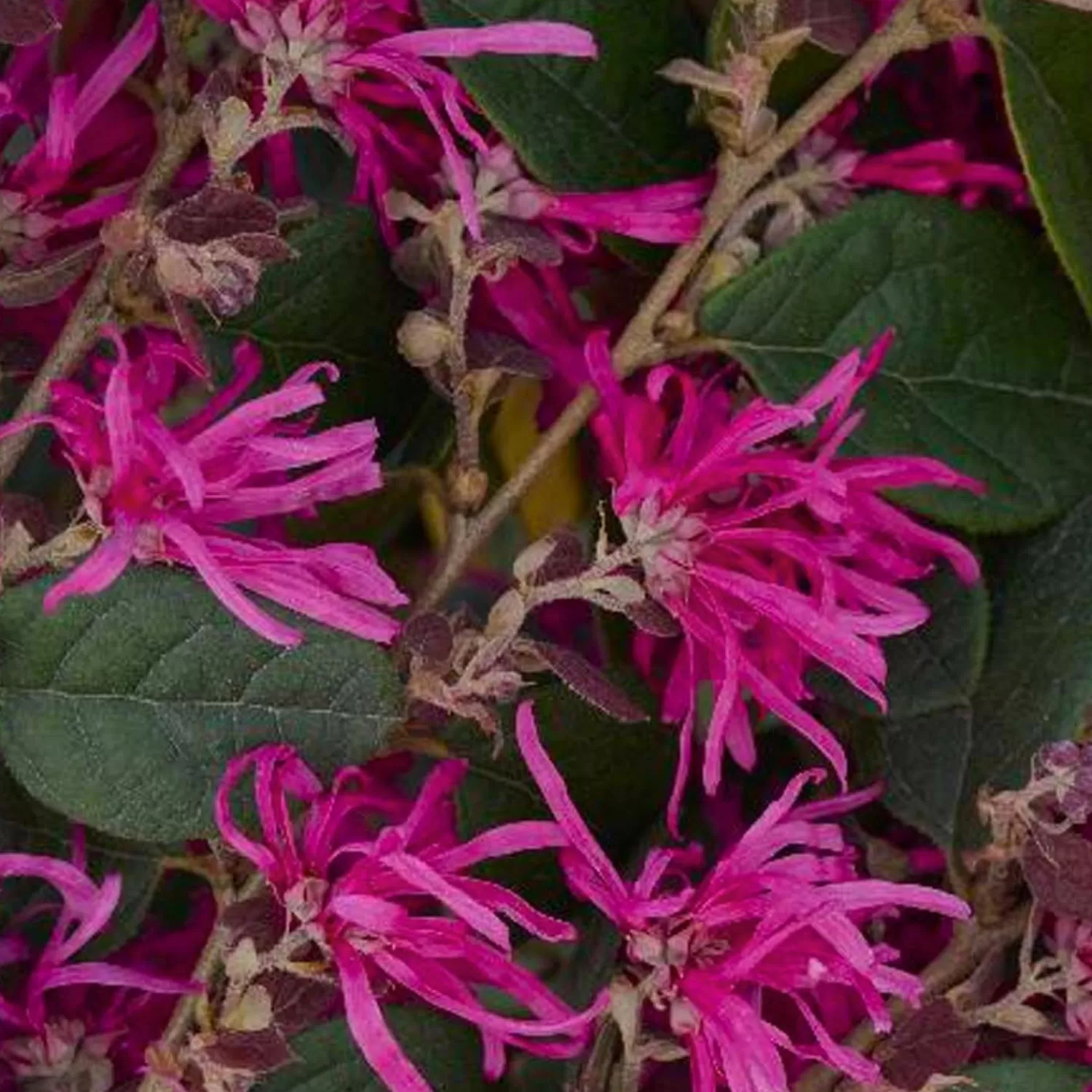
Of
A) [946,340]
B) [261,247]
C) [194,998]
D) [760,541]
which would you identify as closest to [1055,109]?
[946,340]

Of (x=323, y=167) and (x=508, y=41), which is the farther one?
(x=323, y=167)

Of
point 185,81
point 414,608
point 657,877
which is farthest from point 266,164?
point 657,877

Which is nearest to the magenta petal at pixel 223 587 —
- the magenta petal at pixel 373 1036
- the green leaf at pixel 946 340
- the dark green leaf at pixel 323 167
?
the magenta petal at pixel 373 1036

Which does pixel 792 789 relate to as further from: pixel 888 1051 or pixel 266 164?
pixel 266 164

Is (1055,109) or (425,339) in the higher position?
(1055,109)

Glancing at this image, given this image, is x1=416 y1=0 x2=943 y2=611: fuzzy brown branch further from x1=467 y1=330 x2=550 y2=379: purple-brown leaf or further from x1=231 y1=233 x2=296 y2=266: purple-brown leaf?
x1=231 y1=233 x2=296 y2=266: purple-brown leaf

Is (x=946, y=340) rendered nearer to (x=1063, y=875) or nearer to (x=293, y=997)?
(x=1063, y=875)
